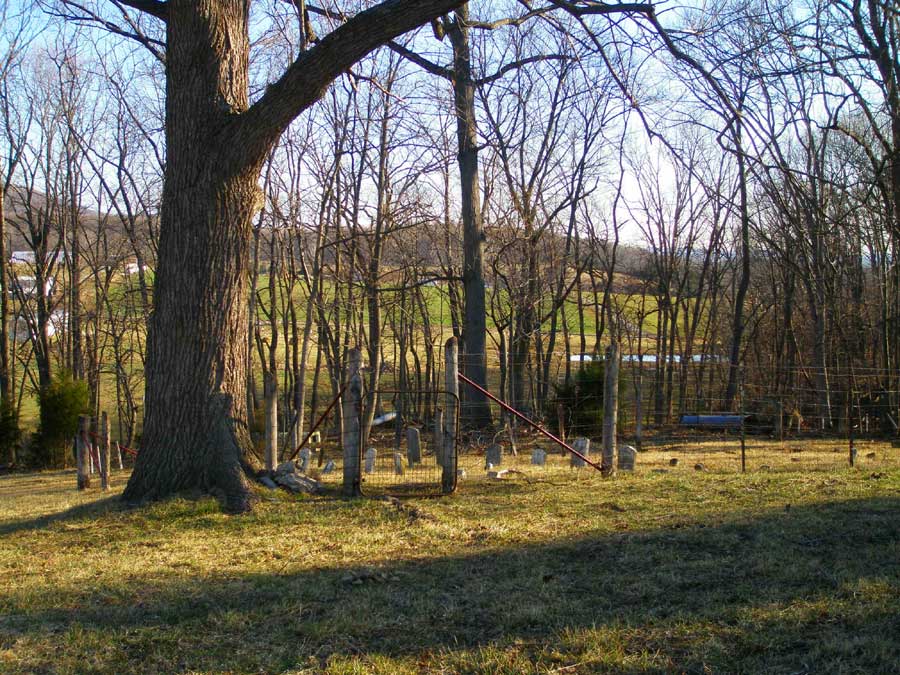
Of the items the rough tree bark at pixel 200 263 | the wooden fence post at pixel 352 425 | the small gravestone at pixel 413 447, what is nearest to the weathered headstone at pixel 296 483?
the wooden fence post at pixel 352 425

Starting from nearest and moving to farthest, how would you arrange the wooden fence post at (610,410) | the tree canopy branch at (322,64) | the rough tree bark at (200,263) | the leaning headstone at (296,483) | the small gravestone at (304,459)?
the tree canopy branch at (322,64), the rough tree bark at (200,263), the leaning headstone at (296,483), the wooden fence post at (610,410), the small gravestone at (304,459)

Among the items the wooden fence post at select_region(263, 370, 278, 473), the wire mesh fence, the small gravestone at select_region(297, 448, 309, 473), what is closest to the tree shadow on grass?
the wire mesh fence

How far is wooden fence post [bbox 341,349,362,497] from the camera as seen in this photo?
7.51 m

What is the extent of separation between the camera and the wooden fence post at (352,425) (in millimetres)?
7508

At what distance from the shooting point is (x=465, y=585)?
15.3 ft

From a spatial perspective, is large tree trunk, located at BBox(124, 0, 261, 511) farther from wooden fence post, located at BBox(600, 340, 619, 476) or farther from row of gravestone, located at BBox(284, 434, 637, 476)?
wooden fence post, located at BBox(600, 340, 619, 476)

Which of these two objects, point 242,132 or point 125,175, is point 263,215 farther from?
point 242,132

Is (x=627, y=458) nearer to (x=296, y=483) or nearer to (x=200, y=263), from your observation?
(x=296, y=483)

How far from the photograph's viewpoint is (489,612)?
411cm

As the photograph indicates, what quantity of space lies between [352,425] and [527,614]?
3.78m

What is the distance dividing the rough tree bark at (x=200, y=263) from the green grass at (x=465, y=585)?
500 millimetres

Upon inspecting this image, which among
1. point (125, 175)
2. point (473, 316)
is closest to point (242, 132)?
point (473, 316)

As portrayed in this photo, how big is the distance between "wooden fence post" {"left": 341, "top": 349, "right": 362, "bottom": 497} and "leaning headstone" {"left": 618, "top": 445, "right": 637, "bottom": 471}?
3.90 metres

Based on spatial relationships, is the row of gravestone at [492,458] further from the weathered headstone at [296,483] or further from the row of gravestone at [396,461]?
the weathered headstone at [296,483]
